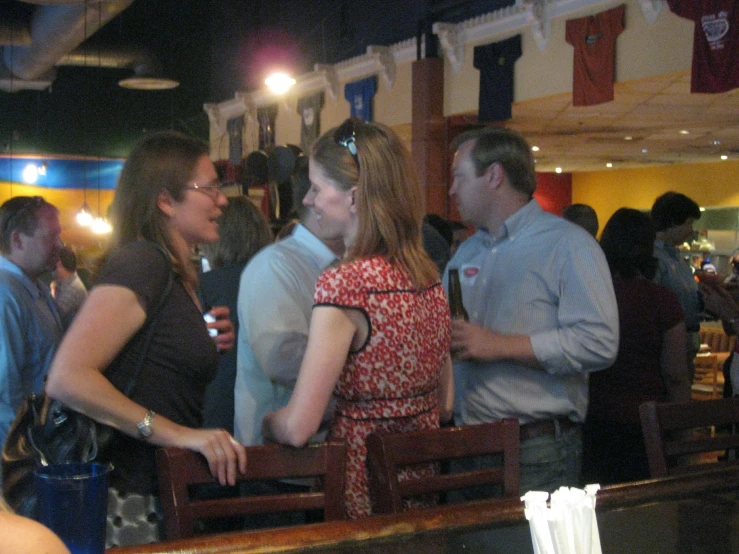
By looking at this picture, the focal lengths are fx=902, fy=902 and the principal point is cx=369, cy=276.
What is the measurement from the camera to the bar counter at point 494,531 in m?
1.40

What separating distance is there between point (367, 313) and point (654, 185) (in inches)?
705

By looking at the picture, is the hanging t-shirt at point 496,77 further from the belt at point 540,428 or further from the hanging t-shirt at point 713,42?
the belt at point 540,428

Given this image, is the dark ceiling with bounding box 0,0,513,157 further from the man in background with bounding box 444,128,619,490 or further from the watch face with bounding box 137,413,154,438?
the watch face with bounding box 137,413,154,438

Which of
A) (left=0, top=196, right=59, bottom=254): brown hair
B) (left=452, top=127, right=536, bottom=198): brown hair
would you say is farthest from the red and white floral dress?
(left=0, top=196, right=59, bottom=254): brown hair

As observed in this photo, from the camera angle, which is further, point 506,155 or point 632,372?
point 632,372

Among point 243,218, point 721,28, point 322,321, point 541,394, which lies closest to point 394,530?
point 322,321

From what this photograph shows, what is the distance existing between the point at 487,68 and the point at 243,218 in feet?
20.5

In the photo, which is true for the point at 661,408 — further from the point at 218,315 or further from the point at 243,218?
the point at 243,218

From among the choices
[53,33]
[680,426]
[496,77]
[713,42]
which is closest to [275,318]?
[680,426]

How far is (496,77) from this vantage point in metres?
9.20

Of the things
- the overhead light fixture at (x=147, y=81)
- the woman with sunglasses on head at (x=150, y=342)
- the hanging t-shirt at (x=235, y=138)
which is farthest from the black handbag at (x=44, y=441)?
the hanging t-shirt at (x=235, y=138)

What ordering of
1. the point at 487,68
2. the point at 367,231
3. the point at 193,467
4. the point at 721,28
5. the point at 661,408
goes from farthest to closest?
the point at 487,68 → the point at 721,28 → the point at 661,408 → the point at 367,231 → the point at 193,467

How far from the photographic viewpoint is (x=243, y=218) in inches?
140

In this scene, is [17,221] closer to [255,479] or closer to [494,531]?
[255,479]
